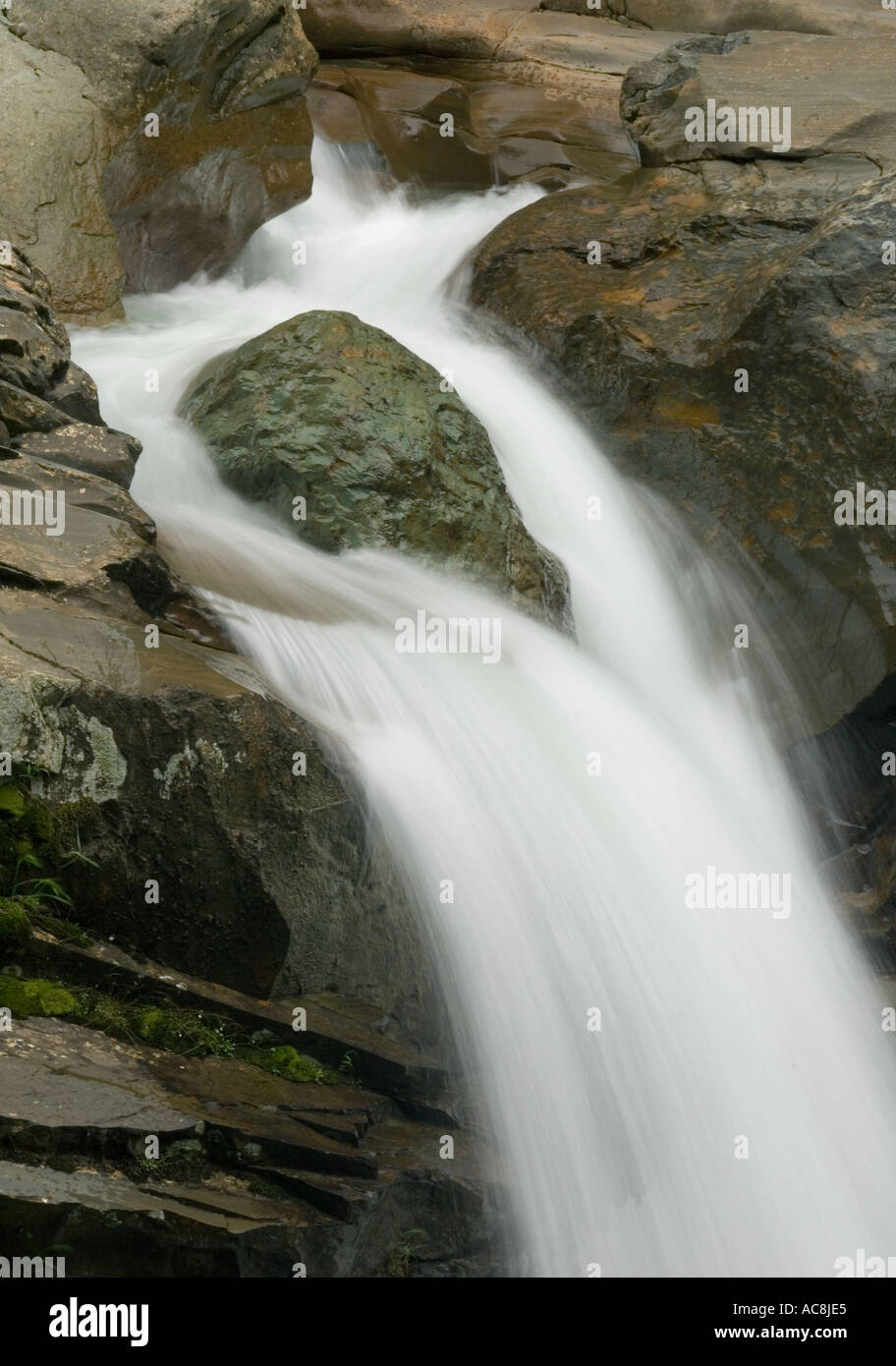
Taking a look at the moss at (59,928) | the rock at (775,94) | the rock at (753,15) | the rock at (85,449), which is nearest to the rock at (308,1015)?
the moss at (59,928)

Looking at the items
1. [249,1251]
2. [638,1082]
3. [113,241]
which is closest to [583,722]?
[638,1082]

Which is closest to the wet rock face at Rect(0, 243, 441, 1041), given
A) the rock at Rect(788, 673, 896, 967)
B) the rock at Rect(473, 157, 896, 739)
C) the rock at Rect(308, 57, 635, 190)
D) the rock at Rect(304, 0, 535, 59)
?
the rock at Rect(788, 673, 896, 967)

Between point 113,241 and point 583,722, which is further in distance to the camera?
point 113,241

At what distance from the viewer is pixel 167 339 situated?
8781 millimetres

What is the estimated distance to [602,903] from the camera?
5215mm

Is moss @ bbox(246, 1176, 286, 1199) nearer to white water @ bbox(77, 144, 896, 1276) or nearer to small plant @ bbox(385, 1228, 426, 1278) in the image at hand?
small plant @ bbox(385, 1228, 426, 1278)

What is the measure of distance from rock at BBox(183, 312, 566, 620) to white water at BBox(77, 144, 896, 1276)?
0.58 feet

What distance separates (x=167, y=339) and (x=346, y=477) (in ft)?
8.67

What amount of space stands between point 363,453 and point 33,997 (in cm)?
372

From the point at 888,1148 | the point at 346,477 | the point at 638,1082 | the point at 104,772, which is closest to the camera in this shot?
the point at 104,772

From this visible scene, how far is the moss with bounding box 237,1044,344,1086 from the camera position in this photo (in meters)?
4.07

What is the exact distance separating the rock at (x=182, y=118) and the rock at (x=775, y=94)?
2.55 meters
